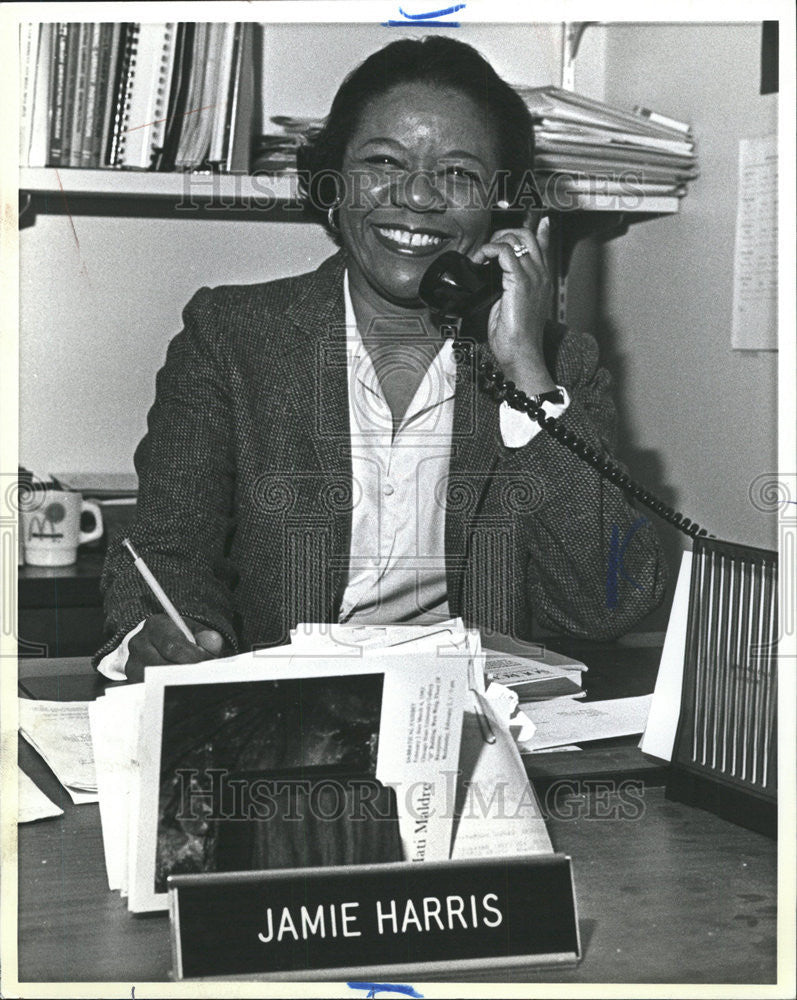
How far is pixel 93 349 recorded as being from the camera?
1.94 meters

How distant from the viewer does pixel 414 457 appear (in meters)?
1.40

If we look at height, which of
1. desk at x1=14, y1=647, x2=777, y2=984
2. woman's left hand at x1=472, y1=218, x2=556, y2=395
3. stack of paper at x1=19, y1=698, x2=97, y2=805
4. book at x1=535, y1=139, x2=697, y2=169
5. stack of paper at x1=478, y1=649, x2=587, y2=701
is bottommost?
desk at x1=14, y1=647, x2=777, y2=984

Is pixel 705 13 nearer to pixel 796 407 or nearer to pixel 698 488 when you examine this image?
pixel 796 407

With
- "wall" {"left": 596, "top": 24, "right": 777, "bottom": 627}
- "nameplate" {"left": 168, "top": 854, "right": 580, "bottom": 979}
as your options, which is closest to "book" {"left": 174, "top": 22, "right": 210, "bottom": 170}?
"wall" {"left": 596, "top": 24, "right": 777, "bottom": 627}

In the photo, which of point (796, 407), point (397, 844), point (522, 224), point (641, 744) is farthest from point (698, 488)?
point (397, 844)

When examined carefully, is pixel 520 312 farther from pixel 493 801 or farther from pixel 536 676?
pixel 493 801

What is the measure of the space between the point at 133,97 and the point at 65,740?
1100 mm

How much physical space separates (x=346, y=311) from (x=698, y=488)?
637 millimetres

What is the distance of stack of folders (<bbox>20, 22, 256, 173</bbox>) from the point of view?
163cm

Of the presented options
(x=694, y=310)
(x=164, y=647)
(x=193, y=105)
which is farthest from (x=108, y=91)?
(x=164, y=647)

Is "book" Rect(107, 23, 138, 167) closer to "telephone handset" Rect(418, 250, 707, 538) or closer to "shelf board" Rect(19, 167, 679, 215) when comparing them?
"shelf board" Rect(19, 167, 679, 215)

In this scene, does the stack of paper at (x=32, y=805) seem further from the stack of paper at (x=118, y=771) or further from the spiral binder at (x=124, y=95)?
the spiral binder at (x=124, y=95)

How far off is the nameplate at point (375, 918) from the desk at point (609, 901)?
0.06ft

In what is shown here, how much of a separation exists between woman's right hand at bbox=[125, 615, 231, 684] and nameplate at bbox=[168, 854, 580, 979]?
26 cm
